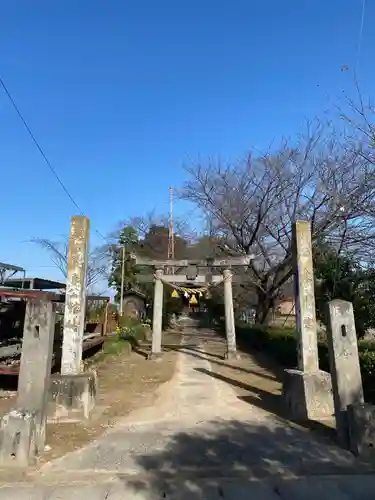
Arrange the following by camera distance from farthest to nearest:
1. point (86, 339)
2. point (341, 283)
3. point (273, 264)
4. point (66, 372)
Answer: point (273, 264), point (86, 339), point (341, 283), point (66, 372)

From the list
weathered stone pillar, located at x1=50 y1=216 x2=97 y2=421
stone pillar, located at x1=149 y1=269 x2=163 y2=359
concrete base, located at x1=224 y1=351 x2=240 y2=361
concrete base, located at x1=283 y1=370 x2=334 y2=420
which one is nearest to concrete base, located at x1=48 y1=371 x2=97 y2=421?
weathered stone pillar, located at x1=50 y1=216 x2=97 y2=421

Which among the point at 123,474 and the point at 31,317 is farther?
the point at 31,317

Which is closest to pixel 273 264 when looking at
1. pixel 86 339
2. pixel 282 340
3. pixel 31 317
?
pixel 282 340

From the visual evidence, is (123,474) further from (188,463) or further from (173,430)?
(173,430)

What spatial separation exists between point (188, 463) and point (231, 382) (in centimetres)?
585

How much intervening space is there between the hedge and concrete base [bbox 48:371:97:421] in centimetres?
506

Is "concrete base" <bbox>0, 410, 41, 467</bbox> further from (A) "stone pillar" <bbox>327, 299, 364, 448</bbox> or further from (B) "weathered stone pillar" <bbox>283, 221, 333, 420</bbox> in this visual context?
(B) "weathered stone pillar" <bbox>283, 221, 333, 420</bbox>

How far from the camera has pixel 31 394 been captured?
538 cm

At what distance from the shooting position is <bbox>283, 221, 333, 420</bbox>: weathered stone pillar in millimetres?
7082

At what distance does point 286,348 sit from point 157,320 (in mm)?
5280

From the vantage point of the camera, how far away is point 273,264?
866 inches

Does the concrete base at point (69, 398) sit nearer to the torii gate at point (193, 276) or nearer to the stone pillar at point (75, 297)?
the stone pillar at point (75, 297)

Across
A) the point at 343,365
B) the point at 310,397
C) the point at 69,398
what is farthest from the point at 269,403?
the point at 69,398

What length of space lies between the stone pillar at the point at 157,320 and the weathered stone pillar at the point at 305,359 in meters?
8.52
